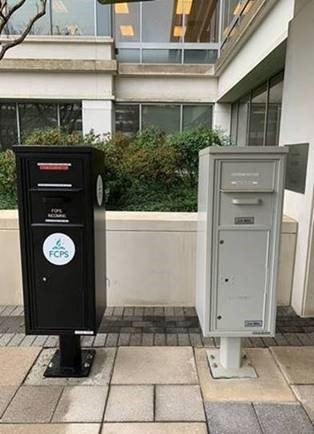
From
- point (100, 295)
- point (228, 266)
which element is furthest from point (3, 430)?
point (228, 266)

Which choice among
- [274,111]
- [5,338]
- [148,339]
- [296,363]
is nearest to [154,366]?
[148,339]

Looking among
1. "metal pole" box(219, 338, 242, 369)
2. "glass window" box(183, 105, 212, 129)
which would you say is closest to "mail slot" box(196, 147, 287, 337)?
"metal pole" box(219, 338, 242, 369)

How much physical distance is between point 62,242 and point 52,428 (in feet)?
3.56

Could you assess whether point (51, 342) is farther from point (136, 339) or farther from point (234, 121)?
point (234, 121)

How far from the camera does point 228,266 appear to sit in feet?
7.98

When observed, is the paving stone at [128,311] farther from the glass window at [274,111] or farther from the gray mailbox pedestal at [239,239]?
the glass window at [274,111]


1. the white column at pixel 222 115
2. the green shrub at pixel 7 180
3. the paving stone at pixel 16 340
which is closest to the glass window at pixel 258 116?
the white column at pixel 222 115

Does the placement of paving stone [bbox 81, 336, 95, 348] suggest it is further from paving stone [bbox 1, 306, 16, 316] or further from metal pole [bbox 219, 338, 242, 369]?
metal pole [bbox 219, 338, 242, 369]

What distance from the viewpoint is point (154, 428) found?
208 centimetres

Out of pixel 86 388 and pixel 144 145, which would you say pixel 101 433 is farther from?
pixel 144 145

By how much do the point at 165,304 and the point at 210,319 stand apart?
48.9 inches

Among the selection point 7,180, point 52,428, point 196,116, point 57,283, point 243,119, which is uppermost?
point 196,116

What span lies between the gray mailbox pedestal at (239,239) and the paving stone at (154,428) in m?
0.52

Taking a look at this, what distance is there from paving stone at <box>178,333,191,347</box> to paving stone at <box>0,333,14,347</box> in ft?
4.66
